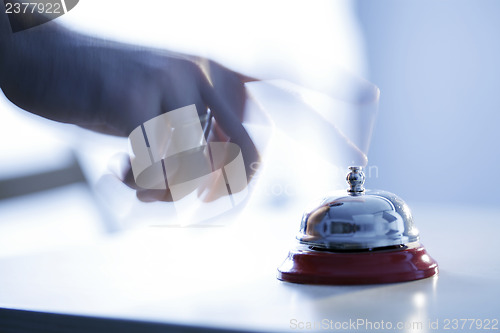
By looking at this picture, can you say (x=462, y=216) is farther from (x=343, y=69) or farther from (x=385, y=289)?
(x=385, y=289)

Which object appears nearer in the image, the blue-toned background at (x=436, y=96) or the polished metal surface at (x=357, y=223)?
the polished metal surface at (x=357, y=223)

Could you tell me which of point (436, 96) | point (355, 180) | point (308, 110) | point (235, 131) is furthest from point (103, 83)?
point (436, 96)

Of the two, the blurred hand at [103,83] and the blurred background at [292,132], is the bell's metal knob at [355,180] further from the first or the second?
the blurred hand at [103,83]

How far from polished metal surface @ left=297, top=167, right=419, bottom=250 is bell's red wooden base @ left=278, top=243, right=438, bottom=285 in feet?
0.04

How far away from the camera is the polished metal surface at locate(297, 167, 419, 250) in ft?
1.71

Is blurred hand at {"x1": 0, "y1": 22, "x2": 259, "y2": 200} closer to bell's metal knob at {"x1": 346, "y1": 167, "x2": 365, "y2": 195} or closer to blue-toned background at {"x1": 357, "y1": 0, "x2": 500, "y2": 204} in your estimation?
bell's metal knob at {"x1": 346, "y1": 167, "x2": 365, "y2": 195}

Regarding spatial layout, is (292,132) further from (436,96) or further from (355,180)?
(355,180)

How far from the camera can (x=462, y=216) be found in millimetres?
1186

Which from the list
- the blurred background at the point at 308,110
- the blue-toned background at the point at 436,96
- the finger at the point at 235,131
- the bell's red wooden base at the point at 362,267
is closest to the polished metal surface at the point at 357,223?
the bell's red wooden base at the point at 362,267

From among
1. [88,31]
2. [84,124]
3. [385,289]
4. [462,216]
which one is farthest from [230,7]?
[385,289]

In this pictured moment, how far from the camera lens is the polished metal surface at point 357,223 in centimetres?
52

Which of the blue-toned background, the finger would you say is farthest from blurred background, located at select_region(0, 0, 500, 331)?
the finger

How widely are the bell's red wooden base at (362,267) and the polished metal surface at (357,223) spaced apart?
1 cm

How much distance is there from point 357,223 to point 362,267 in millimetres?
44
